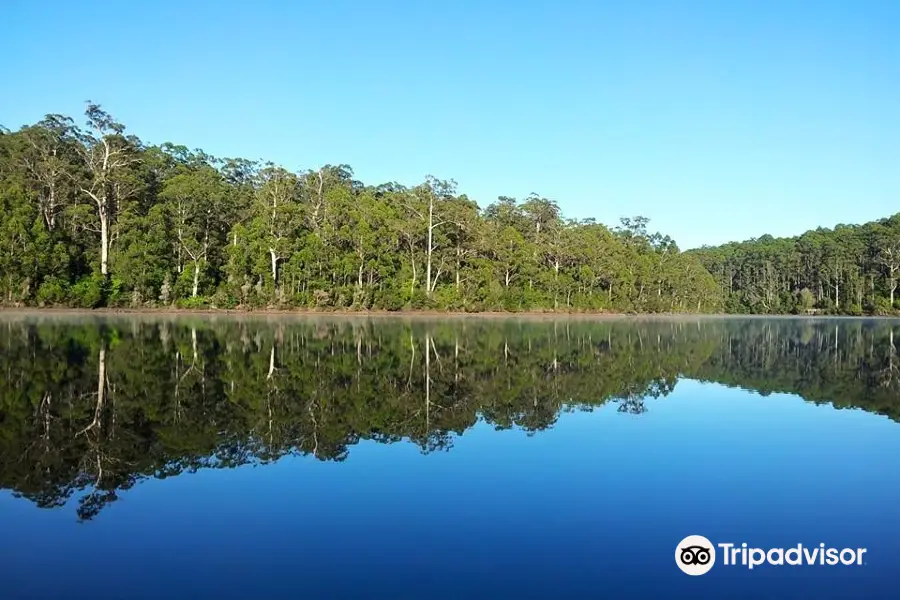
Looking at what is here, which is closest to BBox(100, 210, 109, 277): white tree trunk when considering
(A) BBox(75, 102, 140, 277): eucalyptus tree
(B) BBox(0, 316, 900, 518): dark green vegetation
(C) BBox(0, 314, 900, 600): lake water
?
(A) BBox(75, 102, 140, 277): eucalyptus tree

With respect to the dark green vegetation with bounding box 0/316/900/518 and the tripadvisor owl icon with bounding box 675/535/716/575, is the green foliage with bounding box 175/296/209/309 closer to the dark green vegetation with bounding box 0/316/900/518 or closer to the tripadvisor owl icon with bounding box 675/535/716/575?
the dark green vegetation with bounding box 0/316/900/518

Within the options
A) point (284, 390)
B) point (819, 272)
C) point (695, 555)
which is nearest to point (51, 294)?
point (284, 390)

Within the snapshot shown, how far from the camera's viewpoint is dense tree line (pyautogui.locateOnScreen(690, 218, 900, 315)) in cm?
9788

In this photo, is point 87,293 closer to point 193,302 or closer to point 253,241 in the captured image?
point 193,302

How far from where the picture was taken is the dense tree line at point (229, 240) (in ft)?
149

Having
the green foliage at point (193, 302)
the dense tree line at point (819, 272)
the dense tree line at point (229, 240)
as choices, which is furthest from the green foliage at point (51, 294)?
the dense tree line at point (819, 272)

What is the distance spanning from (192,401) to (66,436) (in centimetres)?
290

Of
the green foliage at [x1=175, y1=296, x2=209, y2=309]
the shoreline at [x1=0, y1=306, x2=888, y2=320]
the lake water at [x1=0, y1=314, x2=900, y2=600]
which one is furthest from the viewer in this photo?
the green foliage at [x1=175, y1=296, x2=209, y2=309]

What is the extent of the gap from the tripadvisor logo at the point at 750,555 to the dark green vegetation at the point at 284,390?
414 cm

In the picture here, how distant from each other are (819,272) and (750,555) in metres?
115

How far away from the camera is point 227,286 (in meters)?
50.3

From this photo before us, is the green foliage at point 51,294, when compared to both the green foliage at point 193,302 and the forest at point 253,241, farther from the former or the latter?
the green foliage at point 193,302

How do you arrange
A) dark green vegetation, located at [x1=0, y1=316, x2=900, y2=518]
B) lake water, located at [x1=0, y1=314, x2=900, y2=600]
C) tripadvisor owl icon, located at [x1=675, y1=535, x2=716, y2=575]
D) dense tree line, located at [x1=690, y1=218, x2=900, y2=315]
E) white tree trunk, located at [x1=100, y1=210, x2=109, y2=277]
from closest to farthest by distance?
lake water, located at [x1=0, y1=314, x2=900, y2=600], tripadvisor owl icon, located at [x1=675, y1=535, x2=716, y2=575], dark green vegetation, located at [x1=0, y1=316, x2=900, y2=518], white tree trunk, located at [x1=100, y1=210, x2=109, y2=277], dense tree line, located at [x1=690, y1=218, x2=900, y2=315]

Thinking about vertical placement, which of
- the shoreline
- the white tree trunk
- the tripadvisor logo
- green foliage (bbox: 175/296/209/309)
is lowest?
the tripadvisor logo
